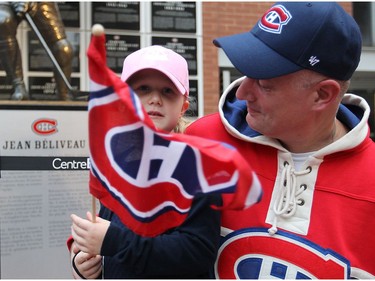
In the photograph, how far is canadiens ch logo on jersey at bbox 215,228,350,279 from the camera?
5.18 feet

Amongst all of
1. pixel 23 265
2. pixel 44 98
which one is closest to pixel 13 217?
pixel 23 265

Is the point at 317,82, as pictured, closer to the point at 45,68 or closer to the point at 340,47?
the point at 340,47

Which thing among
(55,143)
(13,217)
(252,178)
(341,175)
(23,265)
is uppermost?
(252,178)

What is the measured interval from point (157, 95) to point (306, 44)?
55 cm

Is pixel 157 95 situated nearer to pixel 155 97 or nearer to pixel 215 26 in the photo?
pixel 155 97

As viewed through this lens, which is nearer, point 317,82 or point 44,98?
point 317,82

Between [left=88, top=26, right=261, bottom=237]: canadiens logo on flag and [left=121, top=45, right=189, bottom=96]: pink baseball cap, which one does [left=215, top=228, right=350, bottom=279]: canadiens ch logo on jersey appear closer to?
[left=88, top=26, right=261, bottom=237]: canadiens logo on flag

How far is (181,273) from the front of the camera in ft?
5.03

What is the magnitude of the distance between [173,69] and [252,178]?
0.62 metres

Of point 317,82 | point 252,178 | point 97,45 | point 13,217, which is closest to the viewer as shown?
point 252,178

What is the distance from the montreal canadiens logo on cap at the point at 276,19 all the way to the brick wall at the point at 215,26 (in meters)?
3.80

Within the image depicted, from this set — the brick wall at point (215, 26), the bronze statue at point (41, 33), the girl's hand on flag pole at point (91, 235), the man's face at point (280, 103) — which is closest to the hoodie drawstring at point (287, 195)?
the man's face at point (280, 103)

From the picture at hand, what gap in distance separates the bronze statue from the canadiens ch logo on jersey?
294 cm

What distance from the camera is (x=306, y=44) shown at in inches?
63.1
